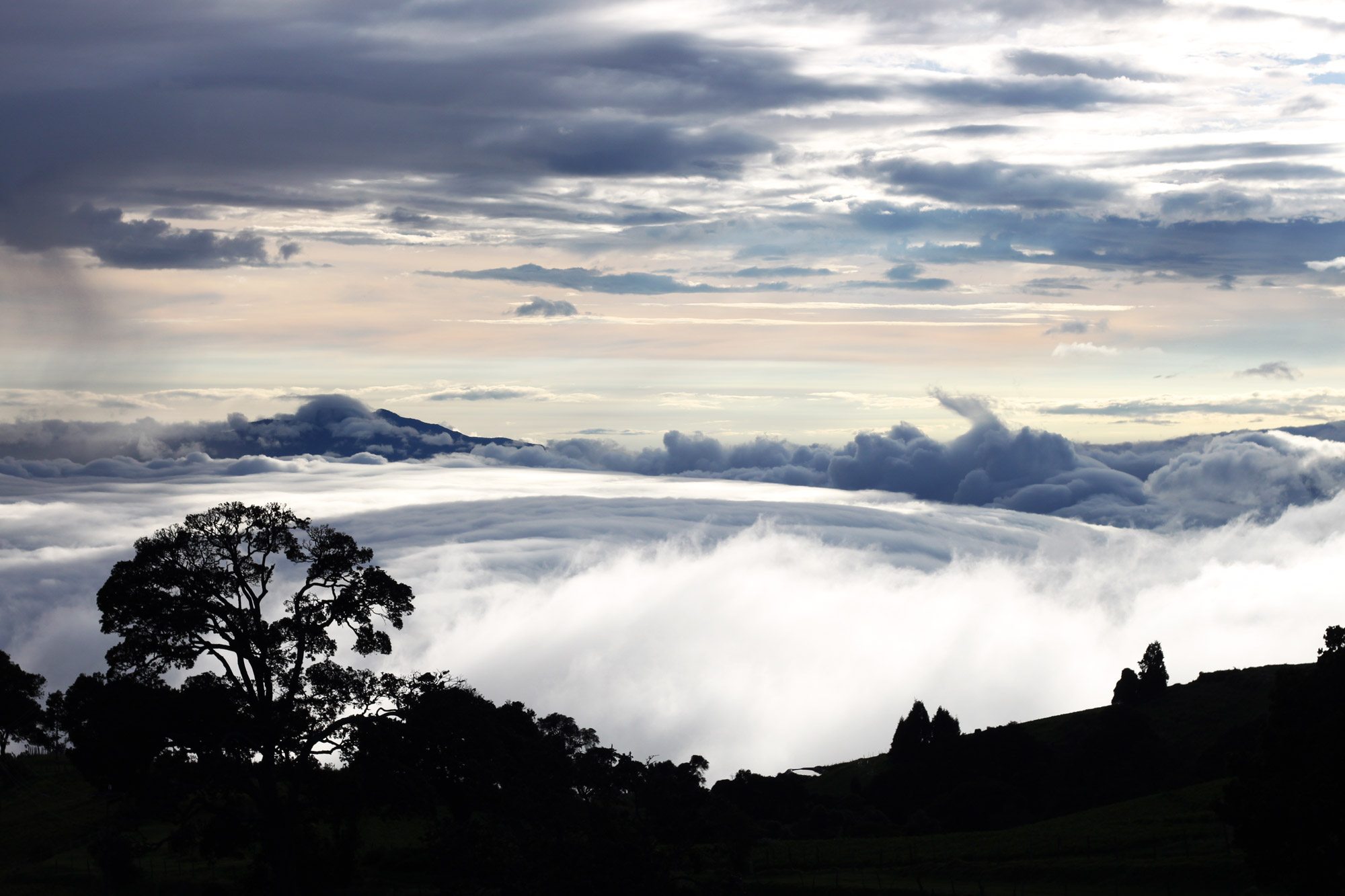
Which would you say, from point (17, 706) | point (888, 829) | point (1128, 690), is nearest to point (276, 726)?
point (17, 706)

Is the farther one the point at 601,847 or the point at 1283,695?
the point at 1283,695

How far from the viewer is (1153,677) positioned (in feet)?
436

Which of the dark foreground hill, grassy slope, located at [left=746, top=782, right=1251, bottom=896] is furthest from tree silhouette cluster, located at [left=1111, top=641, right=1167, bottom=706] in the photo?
grassy slope, located at [left=746, top=782, right=1251, bottom=896]

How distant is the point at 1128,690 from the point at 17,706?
124015 mm

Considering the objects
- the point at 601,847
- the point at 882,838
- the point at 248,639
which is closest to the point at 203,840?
the point at 248,639

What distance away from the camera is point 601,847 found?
3198 cm

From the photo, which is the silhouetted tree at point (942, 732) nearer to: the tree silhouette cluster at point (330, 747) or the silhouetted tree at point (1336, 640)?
the tree silhouette cluster at point (330, 747)

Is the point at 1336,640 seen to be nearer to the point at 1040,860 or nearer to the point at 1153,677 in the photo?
the point at 1040,860

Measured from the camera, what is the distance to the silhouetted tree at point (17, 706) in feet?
269

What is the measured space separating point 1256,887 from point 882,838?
31509mm

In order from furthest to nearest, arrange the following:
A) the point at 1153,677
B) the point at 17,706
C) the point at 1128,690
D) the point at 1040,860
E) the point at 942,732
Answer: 1. the point at 1128,690
2. the point at 1153,677
3. the point at 942,732
4. the point at 17,706
5. the point at 1040,860

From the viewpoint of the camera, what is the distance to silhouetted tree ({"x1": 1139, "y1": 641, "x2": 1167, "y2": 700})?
433 feet

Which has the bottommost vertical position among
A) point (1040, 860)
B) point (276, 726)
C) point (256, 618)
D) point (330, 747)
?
point (1040, 860)

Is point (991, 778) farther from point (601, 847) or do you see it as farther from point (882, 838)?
point (601, 847)
